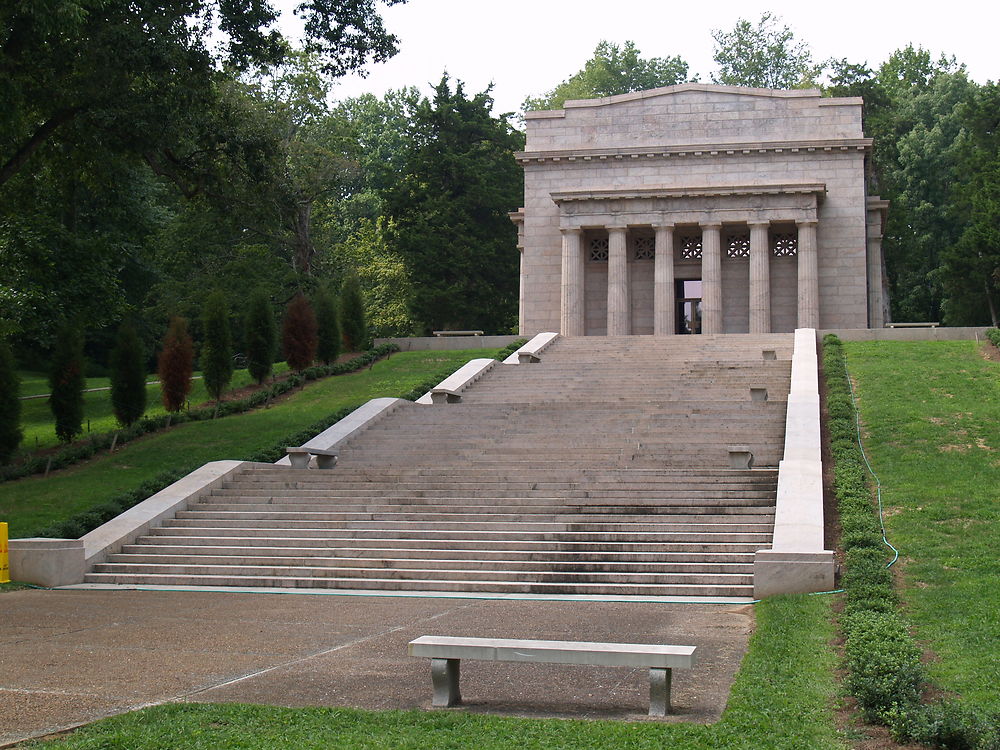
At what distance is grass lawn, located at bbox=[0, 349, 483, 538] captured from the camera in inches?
805

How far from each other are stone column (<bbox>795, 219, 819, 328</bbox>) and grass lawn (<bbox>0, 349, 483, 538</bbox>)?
43.5 feet

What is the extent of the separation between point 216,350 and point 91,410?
314 inches

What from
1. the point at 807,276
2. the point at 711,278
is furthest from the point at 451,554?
the point at 807,276

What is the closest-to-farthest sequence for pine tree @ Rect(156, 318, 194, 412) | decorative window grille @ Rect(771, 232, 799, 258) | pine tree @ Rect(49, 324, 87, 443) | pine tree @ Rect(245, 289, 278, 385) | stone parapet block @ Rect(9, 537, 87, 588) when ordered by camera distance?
stone parapet block @ Rect(9, 537, 87, 588), pine tree @ Rect(49, 324, 87, 443), pine tree @ Rect(156, 318, 194, 412), pine tree @ Rect(245, 289, 278, 385), decorative window grille @ Rect(771, 232, 799, 258)

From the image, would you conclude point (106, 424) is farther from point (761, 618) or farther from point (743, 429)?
point (761, 618)

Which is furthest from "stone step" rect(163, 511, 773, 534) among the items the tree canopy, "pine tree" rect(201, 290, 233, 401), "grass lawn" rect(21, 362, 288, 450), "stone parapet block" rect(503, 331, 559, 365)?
the tree canopy

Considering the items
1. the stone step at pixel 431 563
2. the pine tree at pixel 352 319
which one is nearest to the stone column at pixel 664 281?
the pine tree at pixel 352 319

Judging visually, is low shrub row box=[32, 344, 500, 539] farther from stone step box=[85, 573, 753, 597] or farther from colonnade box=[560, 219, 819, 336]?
colonnade box=[560, 219, 819, 336]

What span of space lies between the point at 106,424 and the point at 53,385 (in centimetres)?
408

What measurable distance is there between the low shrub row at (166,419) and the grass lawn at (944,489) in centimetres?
1554

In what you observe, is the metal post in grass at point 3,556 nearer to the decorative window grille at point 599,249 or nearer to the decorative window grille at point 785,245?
the decorative window grille at point 599,249

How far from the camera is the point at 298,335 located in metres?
35.4

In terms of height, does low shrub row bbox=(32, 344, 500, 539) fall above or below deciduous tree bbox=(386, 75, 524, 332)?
below

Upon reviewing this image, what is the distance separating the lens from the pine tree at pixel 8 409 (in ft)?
80.7
